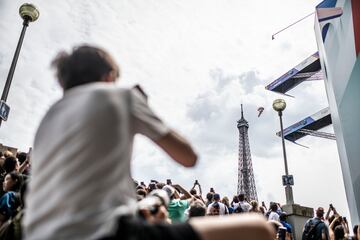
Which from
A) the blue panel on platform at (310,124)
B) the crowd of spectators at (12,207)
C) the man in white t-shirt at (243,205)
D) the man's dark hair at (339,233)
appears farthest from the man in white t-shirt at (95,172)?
the blue panel on platform at (310,124)

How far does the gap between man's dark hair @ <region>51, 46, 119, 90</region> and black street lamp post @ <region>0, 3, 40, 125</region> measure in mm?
8942

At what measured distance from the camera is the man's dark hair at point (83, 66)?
1566 millimetres

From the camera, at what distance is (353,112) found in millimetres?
13539

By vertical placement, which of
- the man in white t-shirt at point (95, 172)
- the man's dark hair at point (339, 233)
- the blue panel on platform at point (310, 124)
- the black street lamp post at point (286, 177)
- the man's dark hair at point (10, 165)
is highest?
the blue panel on platform at point (310, 124)

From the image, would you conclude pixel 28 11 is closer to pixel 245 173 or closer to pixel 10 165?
pixel 10 165

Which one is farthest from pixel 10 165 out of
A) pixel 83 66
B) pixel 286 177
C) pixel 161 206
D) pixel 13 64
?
pixel 286 177

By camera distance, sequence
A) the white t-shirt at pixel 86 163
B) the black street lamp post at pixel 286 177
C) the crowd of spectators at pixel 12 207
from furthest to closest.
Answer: the black street lamp post at pixel 286 177
the crowd of spectators at pixel 12 207
the white t-shirt at pixel 86 163

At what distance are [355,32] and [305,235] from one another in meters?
8.75

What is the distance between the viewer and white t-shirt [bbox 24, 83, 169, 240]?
124 centimetres

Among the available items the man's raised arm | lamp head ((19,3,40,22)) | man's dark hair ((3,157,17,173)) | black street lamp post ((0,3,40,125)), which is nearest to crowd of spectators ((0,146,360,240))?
man's dark hair ((3,157,17,173))

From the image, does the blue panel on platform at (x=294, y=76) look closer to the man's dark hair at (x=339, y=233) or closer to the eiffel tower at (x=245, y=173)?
the man's dark hair at (x=339, y=233)

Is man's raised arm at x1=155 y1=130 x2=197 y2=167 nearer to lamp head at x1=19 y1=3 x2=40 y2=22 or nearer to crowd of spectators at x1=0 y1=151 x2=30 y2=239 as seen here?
crowd of spectators at x1=0 y1=151 x2=30 y2=239

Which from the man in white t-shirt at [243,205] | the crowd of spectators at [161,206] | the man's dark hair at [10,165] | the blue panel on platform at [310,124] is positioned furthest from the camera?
the blue panel on platform at [310,124]

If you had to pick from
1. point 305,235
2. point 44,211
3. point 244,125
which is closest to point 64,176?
point 44,211
